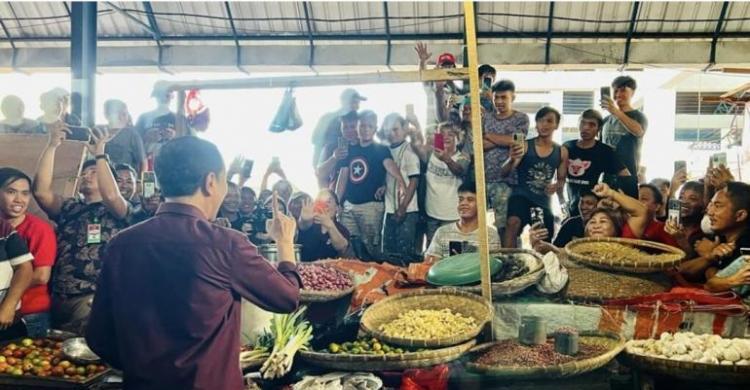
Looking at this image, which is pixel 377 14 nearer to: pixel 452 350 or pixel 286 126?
pixel 286 126

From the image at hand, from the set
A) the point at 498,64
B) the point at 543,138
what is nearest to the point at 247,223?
the point at 543,138

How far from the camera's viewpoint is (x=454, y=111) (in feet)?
15.8

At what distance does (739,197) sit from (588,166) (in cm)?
102

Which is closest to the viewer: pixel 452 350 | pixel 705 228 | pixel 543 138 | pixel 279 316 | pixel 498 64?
pixel 452 350

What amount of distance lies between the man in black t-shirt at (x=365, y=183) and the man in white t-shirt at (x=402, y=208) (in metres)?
0.06

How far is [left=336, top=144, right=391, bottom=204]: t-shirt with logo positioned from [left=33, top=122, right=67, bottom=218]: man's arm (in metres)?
2.16

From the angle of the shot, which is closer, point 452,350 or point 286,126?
point 452,350

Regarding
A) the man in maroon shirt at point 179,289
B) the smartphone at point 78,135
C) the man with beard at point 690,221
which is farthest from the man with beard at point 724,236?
the smartphone at point 78,135

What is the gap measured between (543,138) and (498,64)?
5.94 ft

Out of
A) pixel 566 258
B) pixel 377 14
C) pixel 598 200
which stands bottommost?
pixel 566 258

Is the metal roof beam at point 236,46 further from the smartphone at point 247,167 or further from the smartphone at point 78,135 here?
the smartphone at point 78,135

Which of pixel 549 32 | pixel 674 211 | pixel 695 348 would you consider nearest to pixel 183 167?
pixel 695 348

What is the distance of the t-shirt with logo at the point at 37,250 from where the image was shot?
4.52 m

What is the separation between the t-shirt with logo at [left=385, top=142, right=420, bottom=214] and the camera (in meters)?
4.98
